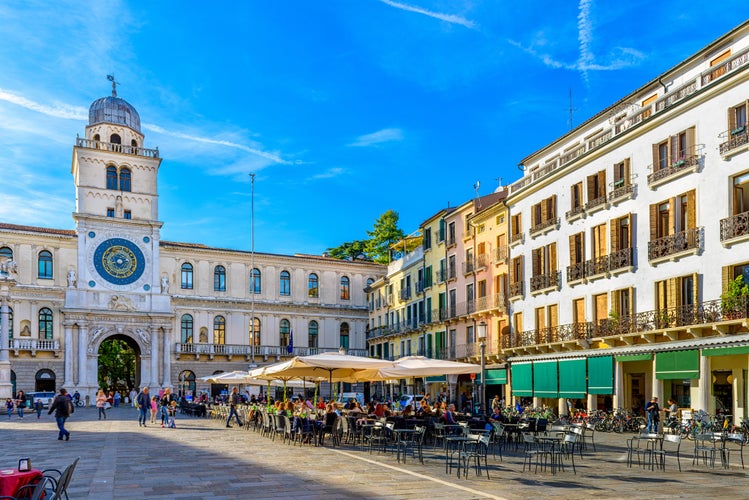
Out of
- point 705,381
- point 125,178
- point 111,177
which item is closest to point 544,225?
point 705,381

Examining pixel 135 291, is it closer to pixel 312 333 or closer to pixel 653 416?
pixel 312 333

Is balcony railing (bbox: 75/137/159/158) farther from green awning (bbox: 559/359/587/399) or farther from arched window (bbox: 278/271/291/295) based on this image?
green awning (bbox: 559/359/587/399)

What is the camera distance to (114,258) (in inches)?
2511

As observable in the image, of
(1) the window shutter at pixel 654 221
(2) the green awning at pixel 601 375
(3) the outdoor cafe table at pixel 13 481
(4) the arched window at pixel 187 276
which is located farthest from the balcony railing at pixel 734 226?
(4) the arched window at pixel 187 276

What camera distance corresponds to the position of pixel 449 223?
50.3 m

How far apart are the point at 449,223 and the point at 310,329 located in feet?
94.2

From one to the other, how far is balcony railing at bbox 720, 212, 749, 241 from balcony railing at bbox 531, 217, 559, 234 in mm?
11677

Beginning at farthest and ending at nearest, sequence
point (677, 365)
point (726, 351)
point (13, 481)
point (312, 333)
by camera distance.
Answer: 1. point (312, 333)
2. point (677, 365)
3. point (726, 351)
4. point (13, 481)

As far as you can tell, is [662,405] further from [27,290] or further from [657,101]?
[27,290]

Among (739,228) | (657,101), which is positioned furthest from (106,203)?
(739,228)

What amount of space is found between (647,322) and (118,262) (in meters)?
47.0

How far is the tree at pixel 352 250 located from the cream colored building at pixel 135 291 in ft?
42.7

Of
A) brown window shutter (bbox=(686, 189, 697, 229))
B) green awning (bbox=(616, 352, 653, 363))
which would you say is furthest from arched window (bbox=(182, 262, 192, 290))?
brown window shutter (bbox=(686, 189, 697, 229))

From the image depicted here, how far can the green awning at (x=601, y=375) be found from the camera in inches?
1247
